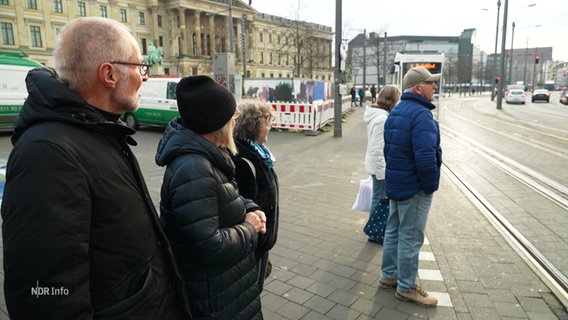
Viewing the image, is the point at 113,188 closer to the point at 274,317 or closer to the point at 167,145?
the point at 167,145

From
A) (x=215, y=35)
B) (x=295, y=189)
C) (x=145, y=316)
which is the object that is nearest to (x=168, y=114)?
(x=295, y=189)

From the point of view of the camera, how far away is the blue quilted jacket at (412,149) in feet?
10.3

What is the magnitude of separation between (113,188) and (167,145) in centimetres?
54

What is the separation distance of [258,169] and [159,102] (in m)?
14.3

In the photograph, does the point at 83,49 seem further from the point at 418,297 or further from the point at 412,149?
the point at 418,297

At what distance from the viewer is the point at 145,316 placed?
1496 millimetres

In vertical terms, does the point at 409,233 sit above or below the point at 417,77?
below

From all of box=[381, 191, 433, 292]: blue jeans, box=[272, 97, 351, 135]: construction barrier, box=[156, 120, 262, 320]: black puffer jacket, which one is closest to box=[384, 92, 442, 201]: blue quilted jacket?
box=[381, 191, 433, 292]: blue jeans

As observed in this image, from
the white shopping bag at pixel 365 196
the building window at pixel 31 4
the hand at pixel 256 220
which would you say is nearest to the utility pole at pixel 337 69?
the white shopping bag at pixel 365 196

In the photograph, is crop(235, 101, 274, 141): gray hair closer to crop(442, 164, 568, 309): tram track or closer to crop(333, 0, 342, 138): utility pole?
crop(442, 164, 568, 309): tram track

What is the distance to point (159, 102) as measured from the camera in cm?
1577

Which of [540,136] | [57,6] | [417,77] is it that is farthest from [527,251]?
[57,6]

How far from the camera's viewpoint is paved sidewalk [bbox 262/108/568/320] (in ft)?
10.8

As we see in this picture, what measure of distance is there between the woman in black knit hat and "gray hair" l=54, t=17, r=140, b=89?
48 centimetres
